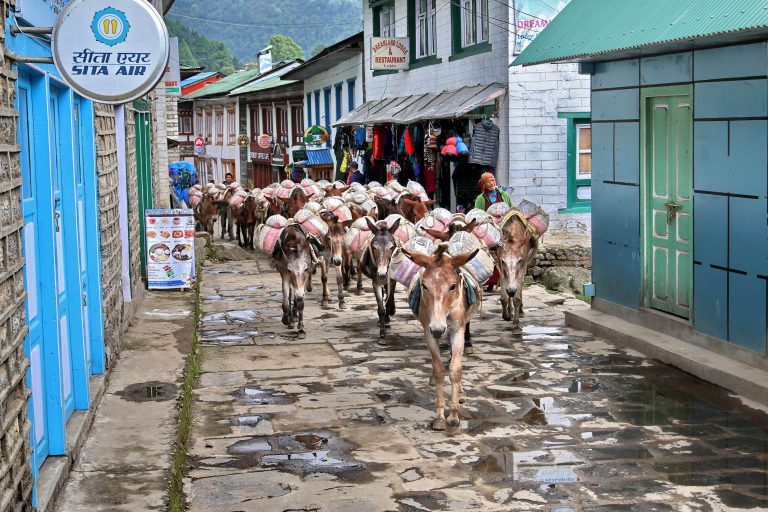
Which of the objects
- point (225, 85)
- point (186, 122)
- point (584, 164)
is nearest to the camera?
point (584, 164)

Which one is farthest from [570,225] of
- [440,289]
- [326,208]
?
[440,289]

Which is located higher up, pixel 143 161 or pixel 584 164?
pixel 143 161

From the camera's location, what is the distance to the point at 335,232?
54.8 feet

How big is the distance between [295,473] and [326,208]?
10860mm

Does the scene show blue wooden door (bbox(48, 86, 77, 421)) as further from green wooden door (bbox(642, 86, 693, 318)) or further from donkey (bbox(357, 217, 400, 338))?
green wooden door (bbox(642, 86, 693, 318))

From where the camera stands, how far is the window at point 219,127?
58.7 meters

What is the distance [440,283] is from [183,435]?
242 cm

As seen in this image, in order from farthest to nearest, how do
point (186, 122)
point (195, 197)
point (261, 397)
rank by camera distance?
point (186, 122) < point (195, 197) < point (261, 397)

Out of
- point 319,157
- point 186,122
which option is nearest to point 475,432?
point 319,157

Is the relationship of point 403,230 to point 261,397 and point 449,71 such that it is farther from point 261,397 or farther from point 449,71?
point 449,71

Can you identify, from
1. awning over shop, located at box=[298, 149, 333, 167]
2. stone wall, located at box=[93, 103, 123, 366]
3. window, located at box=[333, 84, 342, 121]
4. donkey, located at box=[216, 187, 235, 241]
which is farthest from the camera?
awning over shop, located at box=[298, 149, 333, 167]

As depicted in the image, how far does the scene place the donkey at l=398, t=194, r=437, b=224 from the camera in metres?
19.0

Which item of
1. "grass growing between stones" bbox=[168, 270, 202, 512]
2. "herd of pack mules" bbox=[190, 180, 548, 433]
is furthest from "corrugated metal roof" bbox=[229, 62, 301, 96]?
"grass growing between stones" bbox=[168, 270, 202, 512]

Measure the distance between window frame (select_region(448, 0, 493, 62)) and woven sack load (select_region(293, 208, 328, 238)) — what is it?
22.2 ft
